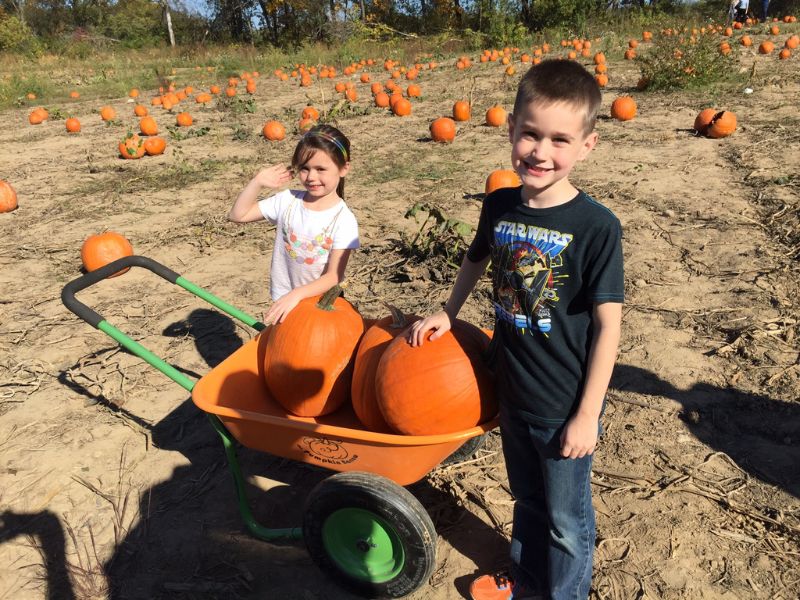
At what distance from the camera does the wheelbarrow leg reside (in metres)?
2.41

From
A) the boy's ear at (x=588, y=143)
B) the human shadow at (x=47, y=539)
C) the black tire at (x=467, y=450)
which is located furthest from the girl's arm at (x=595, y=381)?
the human shadow at (x=47, y=539)

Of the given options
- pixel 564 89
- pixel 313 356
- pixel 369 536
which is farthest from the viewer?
pixel 313 356

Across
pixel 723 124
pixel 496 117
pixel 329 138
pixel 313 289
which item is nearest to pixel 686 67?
pixel 723 124

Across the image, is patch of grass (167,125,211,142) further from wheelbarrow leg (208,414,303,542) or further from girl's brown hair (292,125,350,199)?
wheelbarrow leg (208,414,303,542)

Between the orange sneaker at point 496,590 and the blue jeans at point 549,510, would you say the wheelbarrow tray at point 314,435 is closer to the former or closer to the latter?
the blue jeans at point 549,510

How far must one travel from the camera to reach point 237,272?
17.4 feet

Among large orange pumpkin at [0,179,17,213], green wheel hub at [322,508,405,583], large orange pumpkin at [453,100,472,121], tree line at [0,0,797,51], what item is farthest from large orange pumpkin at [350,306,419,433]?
tree line at [0,0,797,51]

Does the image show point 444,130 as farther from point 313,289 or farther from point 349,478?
point 349,478

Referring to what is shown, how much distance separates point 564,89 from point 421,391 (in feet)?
3.59

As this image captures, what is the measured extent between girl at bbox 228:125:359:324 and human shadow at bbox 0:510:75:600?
1613mm

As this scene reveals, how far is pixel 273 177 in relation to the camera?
2.87 metres

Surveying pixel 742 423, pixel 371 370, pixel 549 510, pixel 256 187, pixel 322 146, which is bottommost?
pixel 742 423

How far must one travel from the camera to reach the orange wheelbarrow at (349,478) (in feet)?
6.81

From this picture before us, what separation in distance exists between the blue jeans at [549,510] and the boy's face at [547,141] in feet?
2.75
